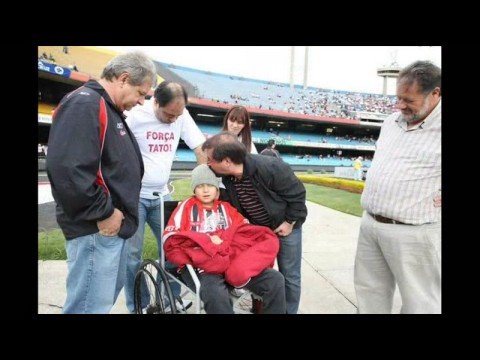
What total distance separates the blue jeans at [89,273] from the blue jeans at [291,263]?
1319 millimetres

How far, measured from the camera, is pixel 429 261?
212 centimetres

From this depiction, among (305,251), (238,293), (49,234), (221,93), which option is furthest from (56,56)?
(238,293)

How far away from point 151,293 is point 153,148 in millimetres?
1165

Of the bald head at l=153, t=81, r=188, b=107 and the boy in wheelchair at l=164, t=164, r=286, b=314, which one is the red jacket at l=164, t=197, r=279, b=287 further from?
the bald head at l=153, t=81, r=188, b=107

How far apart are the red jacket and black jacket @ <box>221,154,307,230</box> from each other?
0.41 ft

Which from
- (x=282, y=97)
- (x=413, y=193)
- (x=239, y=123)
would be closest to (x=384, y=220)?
(x=413, y=193)

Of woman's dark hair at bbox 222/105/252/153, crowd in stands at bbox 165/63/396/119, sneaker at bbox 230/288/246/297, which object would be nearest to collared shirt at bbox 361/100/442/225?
sneaker at bbox 230/288/246/297

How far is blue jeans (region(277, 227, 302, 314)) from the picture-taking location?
272cm

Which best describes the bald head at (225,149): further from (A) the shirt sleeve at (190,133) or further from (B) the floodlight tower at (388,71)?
(B) the floodlight tower at (388,71)

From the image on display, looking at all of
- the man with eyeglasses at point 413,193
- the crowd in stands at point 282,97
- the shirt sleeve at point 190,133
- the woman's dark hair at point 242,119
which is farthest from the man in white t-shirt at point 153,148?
the crowd in stands at point 282,97

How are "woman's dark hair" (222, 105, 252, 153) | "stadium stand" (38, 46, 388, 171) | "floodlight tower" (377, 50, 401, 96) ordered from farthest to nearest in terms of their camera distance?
"floodlight tower" (377, 50, 401, 96) < "stadium stand" (38, 46, 388, 171) < "woman's dark hair" (222, 105, 252, 153)

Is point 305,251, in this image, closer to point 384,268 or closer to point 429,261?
point 384,268

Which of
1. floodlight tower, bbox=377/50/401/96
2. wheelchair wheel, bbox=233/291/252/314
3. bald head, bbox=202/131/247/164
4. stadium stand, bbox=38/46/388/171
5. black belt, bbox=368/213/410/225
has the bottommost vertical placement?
wheelchair wheel, bbox=233/291/252/314

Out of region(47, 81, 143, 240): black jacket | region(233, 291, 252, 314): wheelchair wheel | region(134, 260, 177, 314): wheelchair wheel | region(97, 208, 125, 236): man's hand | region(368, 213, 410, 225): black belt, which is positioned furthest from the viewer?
region(233, 291, 252, 314): wheelchair wheel
